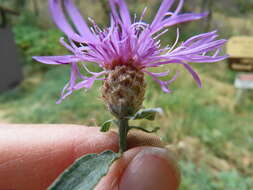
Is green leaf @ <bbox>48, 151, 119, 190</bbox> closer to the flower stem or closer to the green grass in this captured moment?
the flower stem

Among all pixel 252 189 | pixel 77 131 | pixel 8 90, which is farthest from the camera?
pixel 8 90

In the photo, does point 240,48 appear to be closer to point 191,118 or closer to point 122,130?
point 191,118

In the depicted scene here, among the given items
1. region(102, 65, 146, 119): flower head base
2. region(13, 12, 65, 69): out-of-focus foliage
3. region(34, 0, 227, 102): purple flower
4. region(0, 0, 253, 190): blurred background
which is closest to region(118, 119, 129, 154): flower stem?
region(102, 65, 146, 119): flower head base

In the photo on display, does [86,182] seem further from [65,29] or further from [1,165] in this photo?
[1,165]

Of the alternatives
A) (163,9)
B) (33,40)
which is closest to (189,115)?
(163,9)

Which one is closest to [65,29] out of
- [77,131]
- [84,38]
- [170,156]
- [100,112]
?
[84,38]

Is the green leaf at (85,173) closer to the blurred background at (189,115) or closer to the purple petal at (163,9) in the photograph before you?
the purple petal at (163,9)
